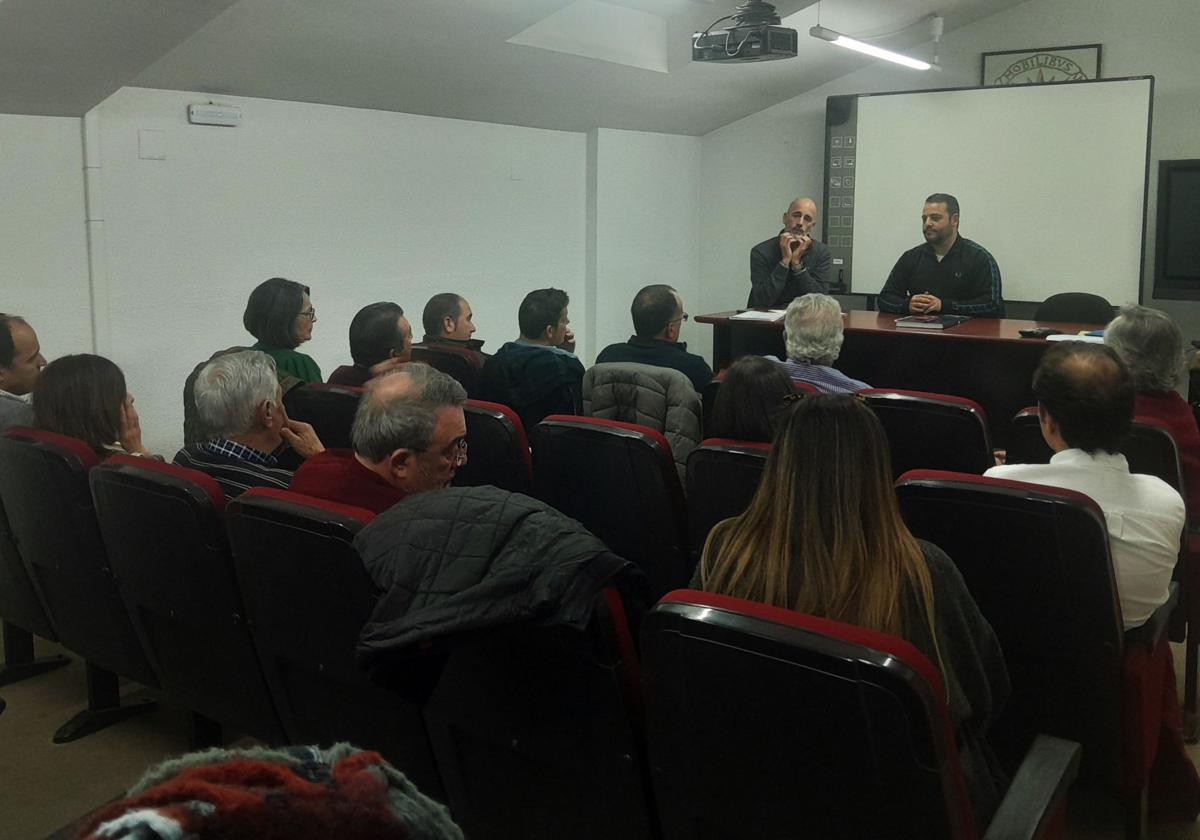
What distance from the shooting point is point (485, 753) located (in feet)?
5.71

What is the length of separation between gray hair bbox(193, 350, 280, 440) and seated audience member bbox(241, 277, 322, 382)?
111cm

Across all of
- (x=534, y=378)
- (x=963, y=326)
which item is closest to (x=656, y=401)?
(x=534, y=378)

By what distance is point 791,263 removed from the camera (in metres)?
6.08

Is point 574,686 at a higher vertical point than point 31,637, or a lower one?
higher

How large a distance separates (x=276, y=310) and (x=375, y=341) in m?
0.35

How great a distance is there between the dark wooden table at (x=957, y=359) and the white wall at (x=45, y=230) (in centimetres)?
310

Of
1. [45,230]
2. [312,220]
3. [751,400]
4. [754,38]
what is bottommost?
[751,400]

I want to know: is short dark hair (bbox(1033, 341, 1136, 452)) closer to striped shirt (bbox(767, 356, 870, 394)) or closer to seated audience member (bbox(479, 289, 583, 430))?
striped shirt (bbox(767, 356, 870, 394))

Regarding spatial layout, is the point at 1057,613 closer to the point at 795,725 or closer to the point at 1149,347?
the point at 795,725

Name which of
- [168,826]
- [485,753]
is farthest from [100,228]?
[168,826]

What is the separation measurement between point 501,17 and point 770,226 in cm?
331

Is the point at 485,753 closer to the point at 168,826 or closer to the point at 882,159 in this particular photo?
the point at 168,826

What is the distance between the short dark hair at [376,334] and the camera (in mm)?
3730

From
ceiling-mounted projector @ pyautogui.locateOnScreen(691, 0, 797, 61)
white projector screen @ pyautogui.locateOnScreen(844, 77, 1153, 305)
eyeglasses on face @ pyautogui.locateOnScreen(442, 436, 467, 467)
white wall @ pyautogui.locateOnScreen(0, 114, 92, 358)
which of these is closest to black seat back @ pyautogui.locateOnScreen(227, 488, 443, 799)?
eyeglasses on face @ pyautogui.locateOnScreen(442, 436, 467, 467)
